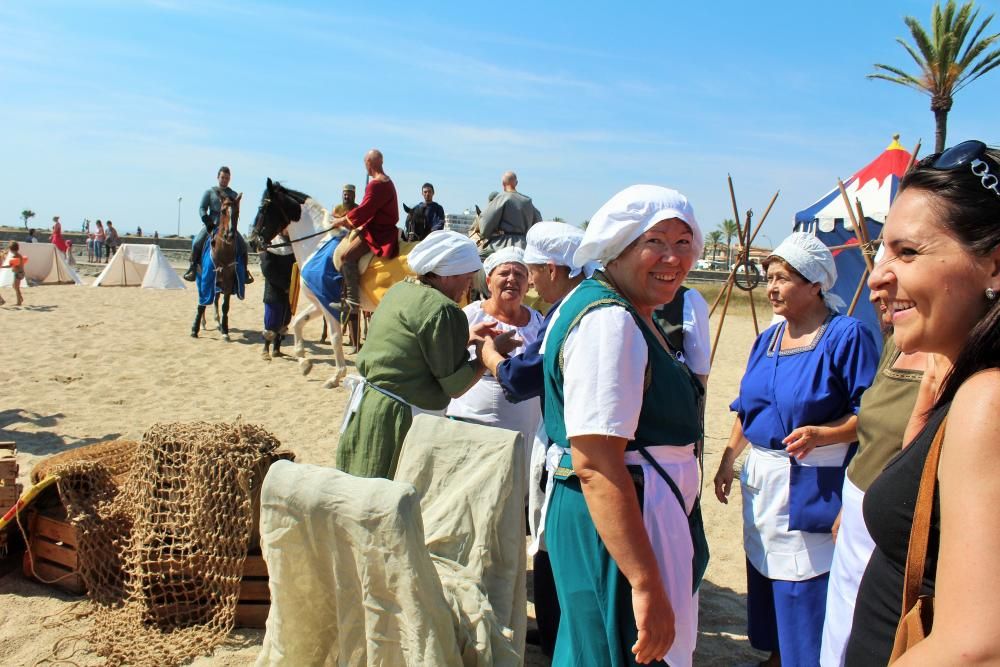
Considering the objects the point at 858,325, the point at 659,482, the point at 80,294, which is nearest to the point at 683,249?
the point at 659,482

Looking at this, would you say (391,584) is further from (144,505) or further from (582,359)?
(144,505)

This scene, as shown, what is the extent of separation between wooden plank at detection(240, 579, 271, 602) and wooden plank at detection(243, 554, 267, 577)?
0.04 meters

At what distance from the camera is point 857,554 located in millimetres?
2100

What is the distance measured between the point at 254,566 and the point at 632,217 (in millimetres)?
2608

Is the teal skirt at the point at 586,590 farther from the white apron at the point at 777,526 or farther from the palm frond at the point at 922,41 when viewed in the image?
the palm frond at the point at 922,41

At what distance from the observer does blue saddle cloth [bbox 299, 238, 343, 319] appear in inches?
343

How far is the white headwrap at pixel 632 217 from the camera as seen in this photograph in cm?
174

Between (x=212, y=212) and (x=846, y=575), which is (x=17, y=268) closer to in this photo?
(x=212, y=212)

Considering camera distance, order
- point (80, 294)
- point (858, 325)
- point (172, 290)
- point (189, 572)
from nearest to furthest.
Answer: point (858, 325)
point (189, 572)
point (80, 294)
point (172, 290)

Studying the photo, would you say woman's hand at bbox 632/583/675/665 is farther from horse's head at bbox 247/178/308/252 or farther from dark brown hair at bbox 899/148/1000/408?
horse's head at bbox 247/178/308/252

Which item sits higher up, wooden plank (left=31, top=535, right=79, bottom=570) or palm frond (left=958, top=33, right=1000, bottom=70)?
palm frond (left=958, top=33, right=1000, bottom=70)

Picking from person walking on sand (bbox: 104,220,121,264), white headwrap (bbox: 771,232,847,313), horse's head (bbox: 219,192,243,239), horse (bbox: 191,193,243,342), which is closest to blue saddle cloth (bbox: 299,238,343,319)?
horse (bbox: 191,193,243,342)

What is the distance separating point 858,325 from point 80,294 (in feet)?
58.4

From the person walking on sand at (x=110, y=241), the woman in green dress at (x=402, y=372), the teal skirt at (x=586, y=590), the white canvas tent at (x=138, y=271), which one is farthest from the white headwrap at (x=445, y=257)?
the person walking on sand at (x=110, y=241)
